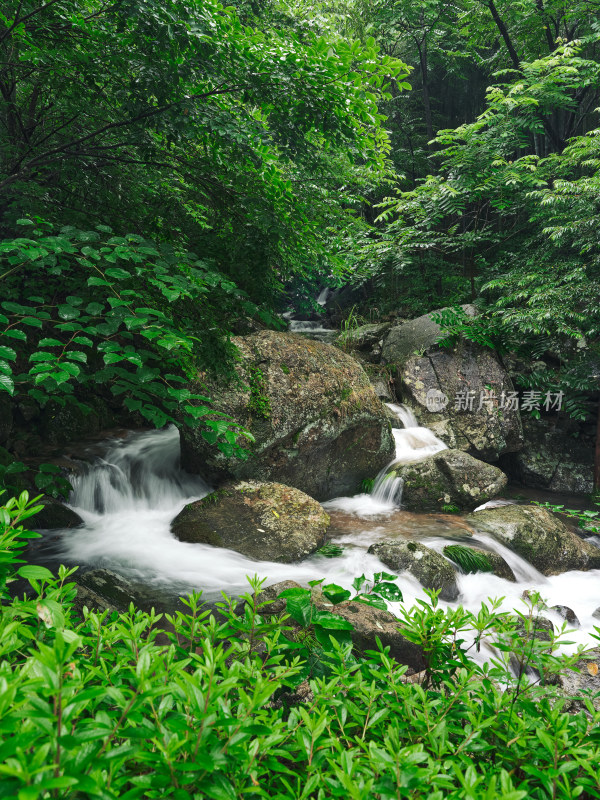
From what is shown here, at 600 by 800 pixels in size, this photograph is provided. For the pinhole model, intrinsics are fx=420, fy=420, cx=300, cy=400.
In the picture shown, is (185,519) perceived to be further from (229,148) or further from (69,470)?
(229,148)

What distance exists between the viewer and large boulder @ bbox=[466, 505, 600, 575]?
5652mm

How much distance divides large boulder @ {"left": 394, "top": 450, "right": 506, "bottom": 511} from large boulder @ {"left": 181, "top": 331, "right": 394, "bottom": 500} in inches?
25.8

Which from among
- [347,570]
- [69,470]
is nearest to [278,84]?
[347,570]

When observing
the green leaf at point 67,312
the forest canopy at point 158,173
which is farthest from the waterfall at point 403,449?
the green leaf at point 67,312

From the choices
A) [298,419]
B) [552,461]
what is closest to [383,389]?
[552,461]

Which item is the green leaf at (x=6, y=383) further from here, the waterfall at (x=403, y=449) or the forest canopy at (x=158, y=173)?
the waterfall at (x=403, y=449)

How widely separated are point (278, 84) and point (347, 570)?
4.59 meters

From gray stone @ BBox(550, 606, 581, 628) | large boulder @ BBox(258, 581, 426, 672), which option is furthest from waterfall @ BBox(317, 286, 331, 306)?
large boulder @ BBox(258, 581, 426, 672)

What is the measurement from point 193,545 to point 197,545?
50 millimetres

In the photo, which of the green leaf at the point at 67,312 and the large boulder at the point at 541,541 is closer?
the green leaf at the point at 67,312

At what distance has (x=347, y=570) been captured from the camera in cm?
478

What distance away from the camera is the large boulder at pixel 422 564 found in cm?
460

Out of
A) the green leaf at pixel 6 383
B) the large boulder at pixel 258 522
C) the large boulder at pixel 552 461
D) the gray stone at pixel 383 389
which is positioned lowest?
the large boulder at pixel 552 461

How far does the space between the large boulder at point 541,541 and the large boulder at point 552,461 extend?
3.34 metres
